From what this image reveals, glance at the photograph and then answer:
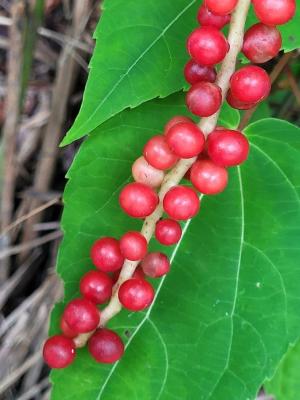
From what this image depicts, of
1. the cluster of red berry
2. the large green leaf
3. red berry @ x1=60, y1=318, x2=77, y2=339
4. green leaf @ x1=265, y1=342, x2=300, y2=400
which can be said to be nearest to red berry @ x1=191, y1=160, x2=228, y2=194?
the cluster of red berry

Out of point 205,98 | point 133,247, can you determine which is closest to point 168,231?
point 133,247

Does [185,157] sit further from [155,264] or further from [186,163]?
[155,264]

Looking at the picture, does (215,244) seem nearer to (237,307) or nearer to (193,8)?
(237,307)

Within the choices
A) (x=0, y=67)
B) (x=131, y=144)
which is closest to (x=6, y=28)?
(x=0, y=67)

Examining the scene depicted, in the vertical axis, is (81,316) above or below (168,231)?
below

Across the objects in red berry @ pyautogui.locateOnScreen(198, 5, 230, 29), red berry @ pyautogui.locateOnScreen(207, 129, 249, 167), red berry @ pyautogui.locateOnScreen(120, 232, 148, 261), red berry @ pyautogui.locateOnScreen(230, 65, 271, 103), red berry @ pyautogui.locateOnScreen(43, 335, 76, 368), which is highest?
red berry @ pyautogui.locateOnScreen(198, 5, 230, 29)

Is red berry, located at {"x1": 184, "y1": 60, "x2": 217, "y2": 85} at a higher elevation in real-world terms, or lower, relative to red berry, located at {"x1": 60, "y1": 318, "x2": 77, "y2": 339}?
higher

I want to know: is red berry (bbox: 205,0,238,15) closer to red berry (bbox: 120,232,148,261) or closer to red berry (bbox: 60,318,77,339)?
red berry (bbox: 120,232,148,261)

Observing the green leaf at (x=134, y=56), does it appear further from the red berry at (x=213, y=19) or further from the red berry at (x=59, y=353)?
the red berry at (x=59, y=353)
